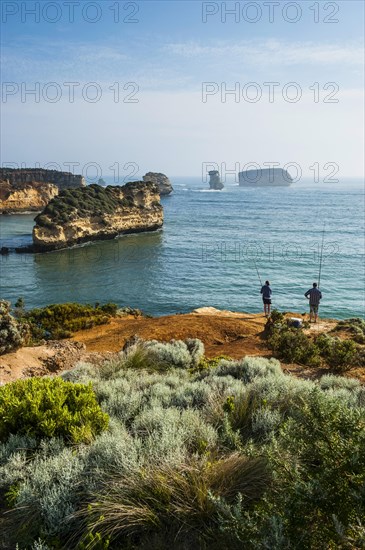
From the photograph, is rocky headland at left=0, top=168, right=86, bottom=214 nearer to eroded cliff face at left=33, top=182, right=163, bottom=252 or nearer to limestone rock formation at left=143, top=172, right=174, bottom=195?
eroded cliff face at left=33, top=182, right=163, bottom=252

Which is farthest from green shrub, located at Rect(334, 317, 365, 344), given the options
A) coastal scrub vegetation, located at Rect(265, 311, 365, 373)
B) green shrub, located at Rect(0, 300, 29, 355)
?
green shrub, located at Rect(0, 300, 29, 355)

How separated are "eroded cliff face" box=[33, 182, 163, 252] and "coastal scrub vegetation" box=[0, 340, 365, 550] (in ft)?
167

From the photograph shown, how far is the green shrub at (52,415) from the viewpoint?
5.32 m

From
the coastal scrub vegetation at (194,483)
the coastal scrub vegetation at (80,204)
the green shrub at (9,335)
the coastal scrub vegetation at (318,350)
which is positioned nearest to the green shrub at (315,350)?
the coastal scrub vegetation at (318,350)

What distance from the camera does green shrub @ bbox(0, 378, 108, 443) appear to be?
532cm

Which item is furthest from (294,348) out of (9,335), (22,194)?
(22,194)

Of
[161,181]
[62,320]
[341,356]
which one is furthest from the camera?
[161,181]

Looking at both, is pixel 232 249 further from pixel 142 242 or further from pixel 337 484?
pixel 337 484

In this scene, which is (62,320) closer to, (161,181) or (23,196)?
(23,196)

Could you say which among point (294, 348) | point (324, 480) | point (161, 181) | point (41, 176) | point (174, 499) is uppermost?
point (161, 181)

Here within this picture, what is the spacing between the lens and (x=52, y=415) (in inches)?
215

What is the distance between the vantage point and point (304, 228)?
7488 centimetres

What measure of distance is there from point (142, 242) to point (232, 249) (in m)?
13.4

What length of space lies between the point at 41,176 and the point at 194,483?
140072 millimetres
